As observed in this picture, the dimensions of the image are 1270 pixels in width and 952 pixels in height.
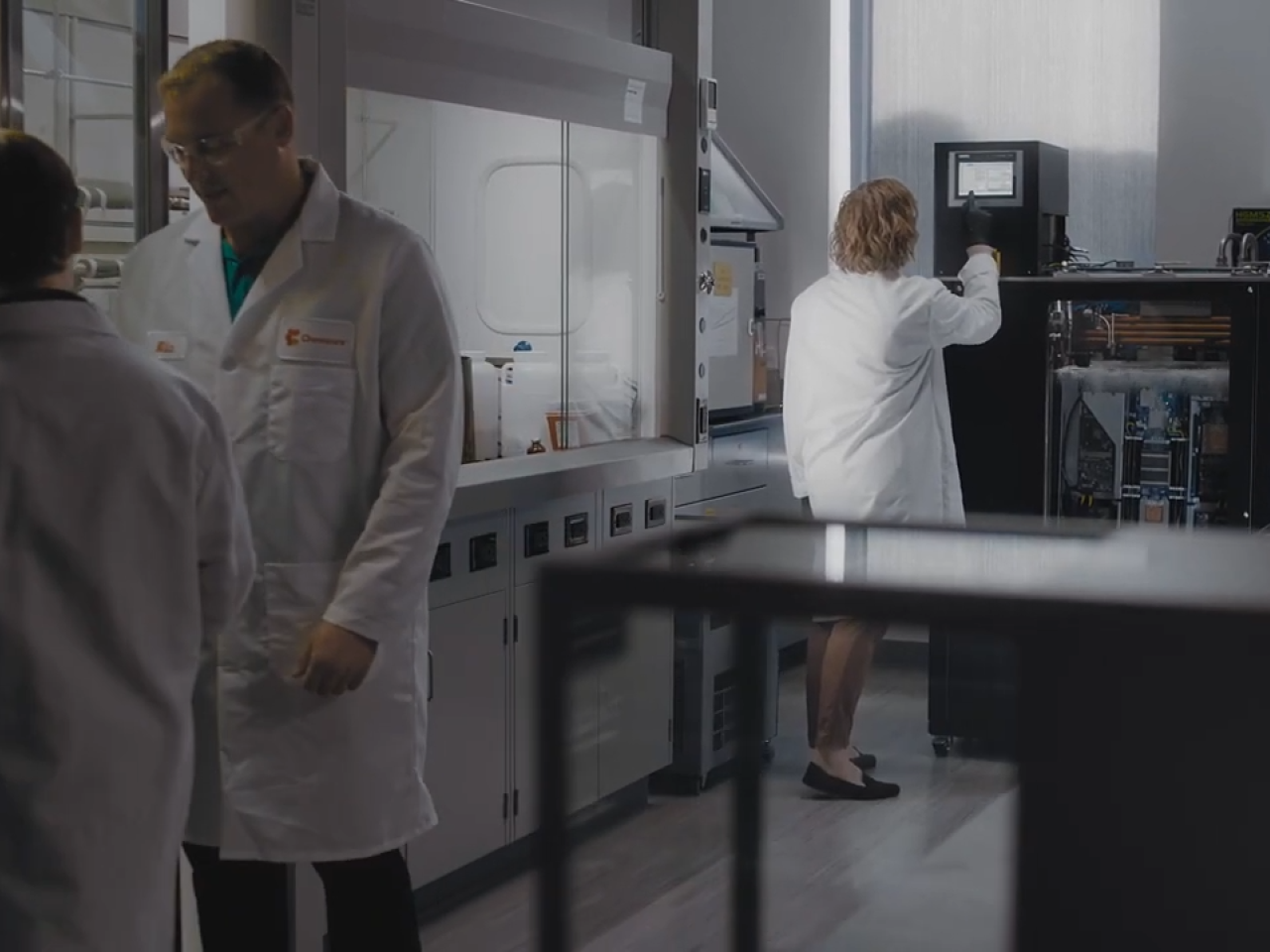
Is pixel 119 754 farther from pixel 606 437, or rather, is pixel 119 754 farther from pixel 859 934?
pixel 606 437

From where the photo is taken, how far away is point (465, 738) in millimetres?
3383

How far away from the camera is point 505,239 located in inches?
148

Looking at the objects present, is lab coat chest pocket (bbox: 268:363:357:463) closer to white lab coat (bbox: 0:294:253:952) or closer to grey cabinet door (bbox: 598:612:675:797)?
white lab coat (bbox: 0:294:253:952)

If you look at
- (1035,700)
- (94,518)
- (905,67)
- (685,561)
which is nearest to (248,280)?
(94,518)

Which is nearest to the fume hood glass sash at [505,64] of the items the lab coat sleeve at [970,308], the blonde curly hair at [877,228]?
the blonde curly hair at [877,228]

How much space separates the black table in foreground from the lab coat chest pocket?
140 centimetres

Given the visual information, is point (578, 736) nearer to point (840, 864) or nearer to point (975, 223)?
point (840, 864)

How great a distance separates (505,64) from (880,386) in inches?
58.6

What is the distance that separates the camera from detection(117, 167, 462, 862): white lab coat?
87.0 inches

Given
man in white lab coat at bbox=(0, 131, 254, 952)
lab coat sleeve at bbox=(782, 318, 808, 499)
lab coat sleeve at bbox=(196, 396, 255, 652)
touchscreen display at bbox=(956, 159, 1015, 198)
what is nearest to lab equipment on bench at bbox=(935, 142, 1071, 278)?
touchscreen display at bbox=(956, 159, 1015, 198)

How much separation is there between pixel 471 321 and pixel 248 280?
1408mm

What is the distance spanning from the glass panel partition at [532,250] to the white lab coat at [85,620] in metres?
1.48

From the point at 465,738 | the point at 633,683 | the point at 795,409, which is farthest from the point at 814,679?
the point at 795,409

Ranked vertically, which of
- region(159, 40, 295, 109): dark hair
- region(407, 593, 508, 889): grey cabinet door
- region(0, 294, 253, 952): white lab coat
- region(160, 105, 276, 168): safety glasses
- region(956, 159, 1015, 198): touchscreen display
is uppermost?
region(956, 159, 1015, 198): touchscreen display
